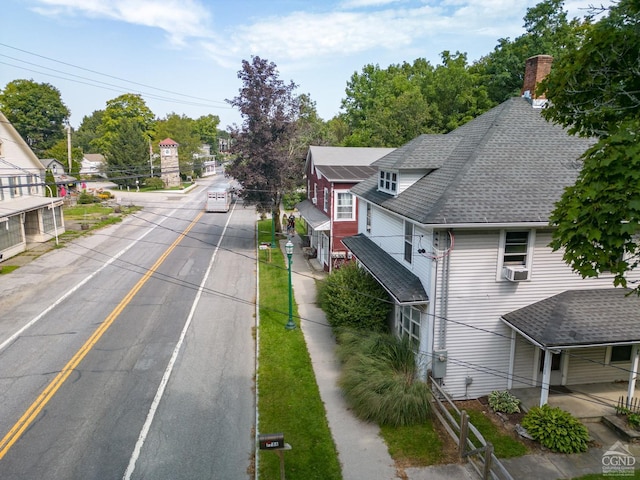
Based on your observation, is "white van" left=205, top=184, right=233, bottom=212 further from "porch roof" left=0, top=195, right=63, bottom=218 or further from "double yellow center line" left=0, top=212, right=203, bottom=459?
"double yellow center line" left=0, top=212, right=203, bottom=459

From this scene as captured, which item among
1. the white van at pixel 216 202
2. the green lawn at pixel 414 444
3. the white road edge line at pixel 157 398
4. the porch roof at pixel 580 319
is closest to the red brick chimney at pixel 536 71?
the porch roof at pixel 580 319

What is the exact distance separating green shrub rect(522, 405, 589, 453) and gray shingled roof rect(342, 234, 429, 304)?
407cm

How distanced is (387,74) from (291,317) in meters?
58.7

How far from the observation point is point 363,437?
38.7 feet

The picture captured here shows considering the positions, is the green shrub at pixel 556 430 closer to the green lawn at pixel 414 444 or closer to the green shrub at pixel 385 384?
the green lawn at pixel 414 444

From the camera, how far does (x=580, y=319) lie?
1252 centimetres

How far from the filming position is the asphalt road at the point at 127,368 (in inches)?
432

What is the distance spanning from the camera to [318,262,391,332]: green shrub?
16641 millimetres

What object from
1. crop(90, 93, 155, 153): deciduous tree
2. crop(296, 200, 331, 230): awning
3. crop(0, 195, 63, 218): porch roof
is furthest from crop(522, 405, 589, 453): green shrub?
crop(90, 93, 155, 153): deciduous tree

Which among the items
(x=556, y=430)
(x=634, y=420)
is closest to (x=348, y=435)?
(x=556, y=430)

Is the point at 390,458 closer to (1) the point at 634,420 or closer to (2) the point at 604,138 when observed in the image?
(1) the point at 634,420

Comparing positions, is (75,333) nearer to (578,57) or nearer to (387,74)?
(578,57)

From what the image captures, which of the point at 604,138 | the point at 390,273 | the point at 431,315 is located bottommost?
the point at 431,315

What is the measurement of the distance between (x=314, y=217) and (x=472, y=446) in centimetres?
1977
